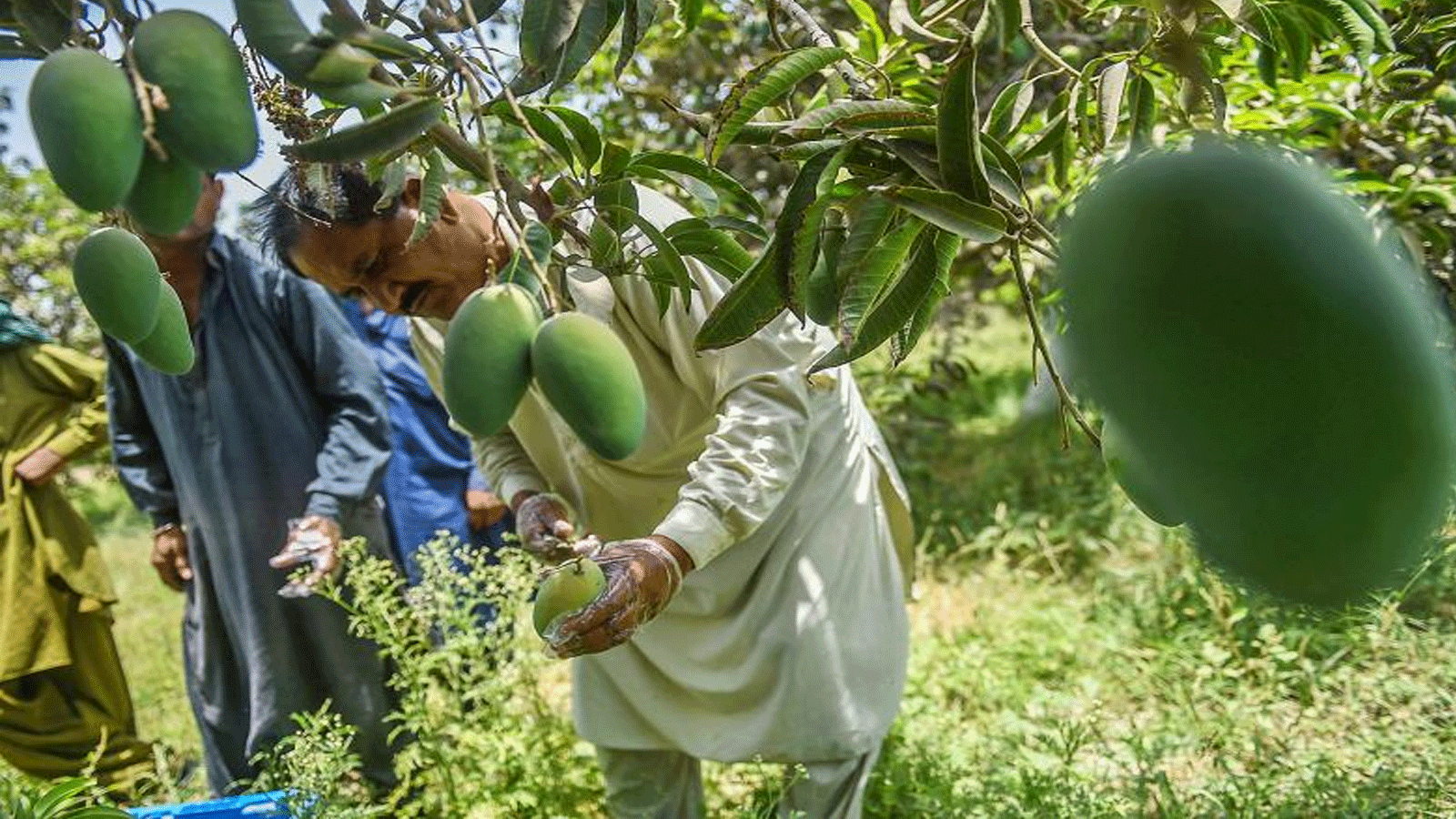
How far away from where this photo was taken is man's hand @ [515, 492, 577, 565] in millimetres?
1691

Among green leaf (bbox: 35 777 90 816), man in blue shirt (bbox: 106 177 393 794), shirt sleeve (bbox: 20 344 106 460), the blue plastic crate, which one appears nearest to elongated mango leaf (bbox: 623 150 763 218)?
green leaf (bbox: 35 777 90 816)

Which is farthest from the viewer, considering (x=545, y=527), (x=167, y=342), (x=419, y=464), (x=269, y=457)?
(x=419, y=464)

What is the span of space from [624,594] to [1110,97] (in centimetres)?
66

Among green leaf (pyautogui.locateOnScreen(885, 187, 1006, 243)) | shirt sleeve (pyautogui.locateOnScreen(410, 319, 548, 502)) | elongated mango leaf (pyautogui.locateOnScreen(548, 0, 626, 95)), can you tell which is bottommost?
shirt sleeve (pyautogui.locateOnScreen(410, 319, 548, 502))

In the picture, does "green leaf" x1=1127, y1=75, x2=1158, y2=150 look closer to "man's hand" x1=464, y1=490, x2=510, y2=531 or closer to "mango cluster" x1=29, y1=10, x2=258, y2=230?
"mango cluster" x1=29, y1=10, x2=258, y2=230

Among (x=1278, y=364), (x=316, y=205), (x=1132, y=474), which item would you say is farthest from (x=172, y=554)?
(x=1278, y=364)

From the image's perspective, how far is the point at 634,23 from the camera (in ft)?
3.21

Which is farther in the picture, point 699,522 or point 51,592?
point 51,592

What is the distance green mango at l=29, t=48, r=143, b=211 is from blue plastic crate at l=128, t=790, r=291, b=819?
4.29 feet

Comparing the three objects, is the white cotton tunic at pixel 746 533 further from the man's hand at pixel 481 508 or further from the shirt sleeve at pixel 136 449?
the man's hand at pixel 481 508

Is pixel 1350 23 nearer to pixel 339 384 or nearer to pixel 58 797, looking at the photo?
pixel 58 797

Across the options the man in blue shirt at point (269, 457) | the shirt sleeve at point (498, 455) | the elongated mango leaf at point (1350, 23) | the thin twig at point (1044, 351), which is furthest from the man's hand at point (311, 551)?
the elongated mango leaf at point (1350, 23)

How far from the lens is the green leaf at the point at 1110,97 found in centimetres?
115

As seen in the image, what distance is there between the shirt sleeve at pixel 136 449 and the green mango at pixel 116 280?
1766 mm
